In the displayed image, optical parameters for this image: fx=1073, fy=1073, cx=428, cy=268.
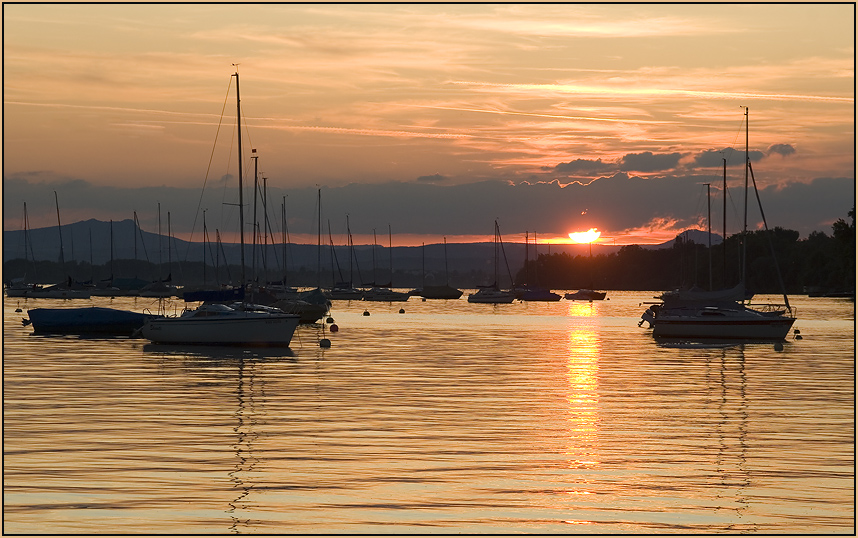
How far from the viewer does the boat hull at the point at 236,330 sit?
172 ft

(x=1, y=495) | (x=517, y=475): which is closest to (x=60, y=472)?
(x=1, y=495)

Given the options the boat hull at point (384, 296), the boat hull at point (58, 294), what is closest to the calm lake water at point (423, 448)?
the boat hull at point (58, 294)

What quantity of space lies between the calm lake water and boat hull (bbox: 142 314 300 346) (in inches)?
262

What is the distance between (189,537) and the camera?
48.0 feet

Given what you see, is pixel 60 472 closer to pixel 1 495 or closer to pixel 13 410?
pixel 1 495

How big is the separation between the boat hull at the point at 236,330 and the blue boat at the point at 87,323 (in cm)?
1482

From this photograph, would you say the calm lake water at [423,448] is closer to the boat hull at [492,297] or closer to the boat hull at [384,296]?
the boat hull at [384,296]

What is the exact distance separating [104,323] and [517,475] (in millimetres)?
53242

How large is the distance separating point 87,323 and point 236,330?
63.3 feet

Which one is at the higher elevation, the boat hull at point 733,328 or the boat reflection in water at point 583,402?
the boat hull at point 733,328

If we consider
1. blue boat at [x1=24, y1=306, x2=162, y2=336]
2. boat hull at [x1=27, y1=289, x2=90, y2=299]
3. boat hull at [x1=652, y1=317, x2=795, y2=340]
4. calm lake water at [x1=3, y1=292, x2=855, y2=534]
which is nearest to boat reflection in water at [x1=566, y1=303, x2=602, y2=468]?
calm lake water at [x1=3, y1=292, x2=855, y2=534]

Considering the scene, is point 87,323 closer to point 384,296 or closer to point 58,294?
point 58,294

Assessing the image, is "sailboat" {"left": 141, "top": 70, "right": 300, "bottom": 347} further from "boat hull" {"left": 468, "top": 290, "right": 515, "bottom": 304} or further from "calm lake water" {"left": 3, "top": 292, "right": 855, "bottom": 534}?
"boat hull" {"left": 468, "top": 290, "right": 515, "bottom": 304}

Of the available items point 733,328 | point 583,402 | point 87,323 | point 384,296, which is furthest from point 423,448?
point 384,296
